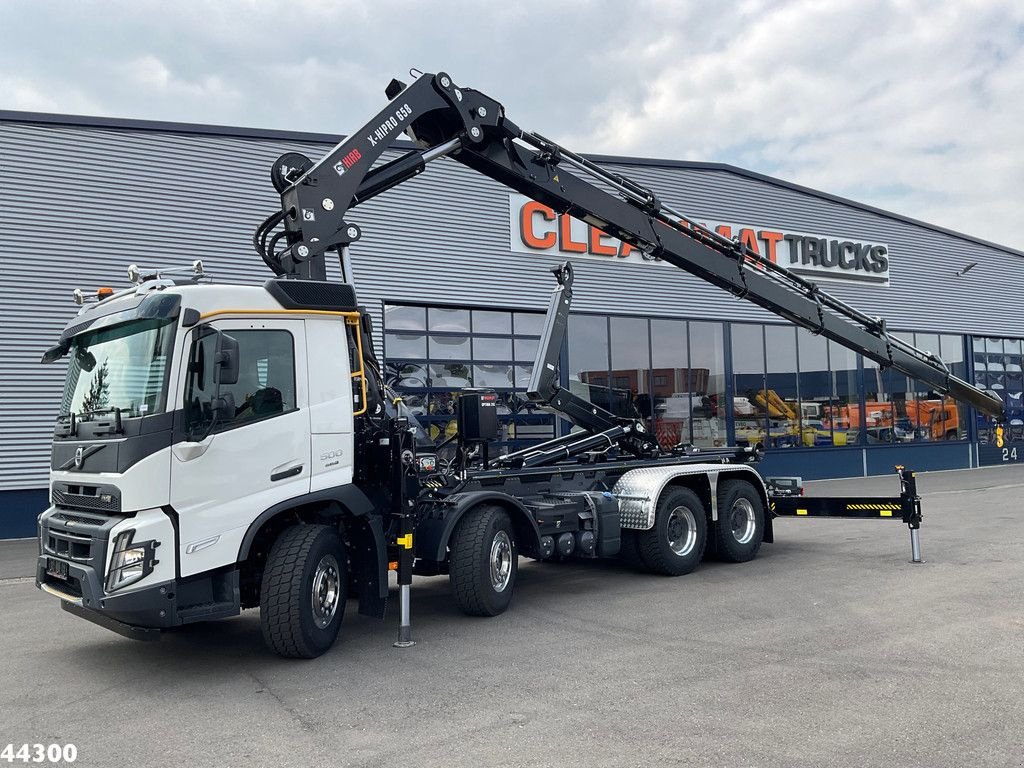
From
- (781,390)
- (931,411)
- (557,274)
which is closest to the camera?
(557,274)

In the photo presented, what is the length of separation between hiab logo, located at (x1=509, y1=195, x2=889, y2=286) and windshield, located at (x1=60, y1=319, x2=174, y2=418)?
12.3m

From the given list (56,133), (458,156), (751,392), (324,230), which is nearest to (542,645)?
(324,230)

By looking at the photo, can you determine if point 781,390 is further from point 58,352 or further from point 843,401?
point 58,352

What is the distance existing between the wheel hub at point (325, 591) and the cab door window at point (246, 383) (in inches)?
48.7

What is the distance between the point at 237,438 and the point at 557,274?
5.72 metres

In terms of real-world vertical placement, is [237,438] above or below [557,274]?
below

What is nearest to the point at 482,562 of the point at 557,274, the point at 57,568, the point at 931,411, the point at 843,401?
the point at 57,568

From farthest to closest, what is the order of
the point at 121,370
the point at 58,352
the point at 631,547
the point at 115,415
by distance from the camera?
1. the point at 631,547
2. the point at 58,352
3. the point at 121,370
4. the point at 115,415

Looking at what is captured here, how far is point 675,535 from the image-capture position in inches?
397

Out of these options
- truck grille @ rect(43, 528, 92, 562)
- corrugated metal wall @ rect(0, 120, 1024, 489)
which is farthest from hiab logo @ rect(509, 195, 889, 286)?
truck grille @ rect(43, 528, 92, 562)

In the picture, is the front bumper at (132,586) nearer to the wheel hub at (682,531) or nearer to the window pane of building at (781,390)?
the wheel hub at (682,531)

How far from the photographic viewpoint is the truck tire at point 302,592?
622cm

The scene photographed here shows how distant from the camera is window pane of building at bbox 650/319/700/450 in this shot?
2117 centimetres

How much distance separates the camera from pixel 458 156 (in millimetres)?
9023
